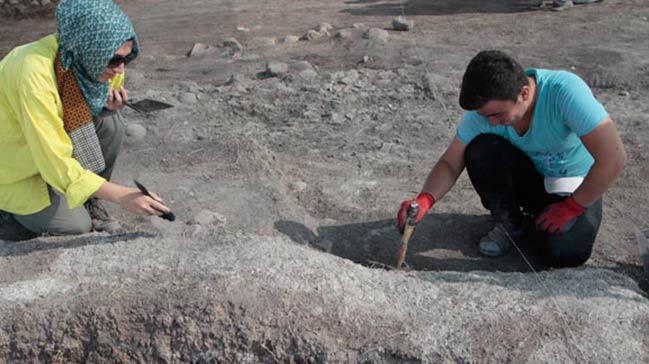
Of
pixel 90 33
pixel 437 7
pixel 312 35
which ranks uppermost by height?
pixel 90 33

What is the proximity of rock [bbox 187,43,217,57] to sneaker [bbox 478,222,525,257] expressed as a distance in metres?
4.36

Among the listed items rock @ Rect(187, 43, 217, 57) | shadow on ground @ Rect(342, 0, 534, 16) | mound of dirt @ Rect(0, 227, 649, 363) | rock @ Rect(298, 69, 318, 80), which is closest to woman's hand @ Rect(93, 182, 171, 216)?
mound of dirt @ Rect(0, 227, 649, 363)

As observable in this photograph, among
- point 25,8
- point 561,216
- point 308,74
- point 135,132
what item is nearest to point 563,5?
point 308,74

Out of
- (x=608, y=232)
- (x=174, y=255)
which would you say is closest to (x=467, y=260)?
(x=608, y=232)

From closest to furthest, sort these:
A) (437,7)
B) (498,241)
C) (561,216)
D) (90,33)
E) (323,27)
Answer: (90,33) < (561,216) < (498,241) < (323,27) < (437,7)

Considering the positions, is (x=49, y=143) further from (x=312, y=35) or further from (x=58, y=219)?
(x=312, y=35)

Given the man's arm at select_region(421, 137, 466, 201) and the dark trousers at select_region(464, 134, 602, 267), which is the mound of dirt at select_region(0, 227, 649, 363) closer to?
the dark trousers at select_region(464, 134, 602, 267)

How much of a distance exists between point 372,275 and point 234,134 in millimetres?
2067

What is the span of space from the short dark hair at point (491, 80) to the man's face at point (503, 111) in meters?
0.03

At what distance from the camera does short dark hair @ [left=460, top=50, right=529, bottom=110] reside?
255 cm

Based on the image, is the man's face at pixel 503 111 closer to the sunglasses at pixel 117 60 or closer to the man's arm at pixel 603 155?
the man's arm at pixel 603 155

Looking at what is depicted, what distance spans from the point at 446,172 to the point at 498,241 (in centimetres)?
41

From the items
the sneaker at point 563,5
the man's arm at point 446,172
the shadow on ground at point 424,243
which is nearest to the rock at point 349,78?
the shadow on ground at point 424,243

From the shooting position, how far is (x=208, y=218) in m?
3.50
